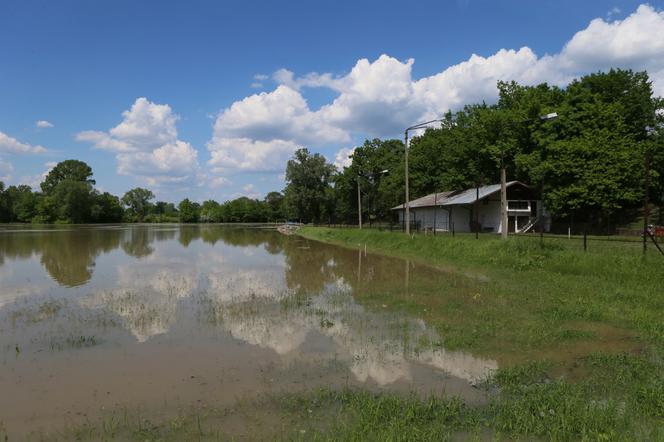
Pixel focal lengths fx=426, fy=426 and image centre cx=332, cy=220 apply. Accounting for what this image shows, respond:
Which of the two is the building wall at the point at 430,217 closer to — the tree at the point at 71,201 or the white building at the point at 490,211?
the white building at the point at 490,211

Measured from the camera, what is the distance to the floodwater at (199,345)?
5965mm

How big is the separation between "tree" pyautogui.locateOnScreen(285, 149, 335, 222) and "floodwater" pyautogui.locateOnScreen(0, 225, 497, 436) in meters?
67.4

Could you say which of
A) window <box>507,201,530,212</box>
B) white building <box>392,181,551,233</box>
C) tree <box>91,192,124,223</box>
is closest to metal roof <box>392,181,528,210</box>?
white building <box>392,181,551,233</box>

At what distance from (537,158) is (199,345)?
40.8 m

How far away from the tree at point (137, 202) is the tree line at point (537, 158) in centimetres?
9073

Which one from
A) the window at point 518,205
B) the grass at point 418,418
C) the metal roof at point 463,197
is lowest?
the grass at point 418,418

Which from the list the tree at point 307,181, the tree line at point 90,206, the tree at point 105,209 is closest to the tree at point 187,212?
the tree line at point 90,206

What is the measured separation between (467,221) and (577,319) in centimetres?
3487

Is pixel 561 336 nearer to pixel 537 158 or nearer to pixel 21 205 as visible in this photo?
pixel 537 158

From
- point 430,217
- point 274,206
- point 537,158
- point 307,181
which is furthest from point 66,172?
point 537,158

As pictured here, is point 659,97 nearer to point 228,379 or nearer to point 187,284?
point 187,284

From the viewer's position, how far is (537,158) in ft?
135

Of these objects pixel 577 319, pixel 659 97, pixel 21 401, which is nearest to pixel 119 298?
pixel 21 401

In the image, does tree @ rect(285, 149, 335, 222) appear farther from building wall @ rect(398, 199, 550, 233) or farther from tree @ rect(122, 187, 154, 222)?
tree @ rect(122, 187, 154, 222)
